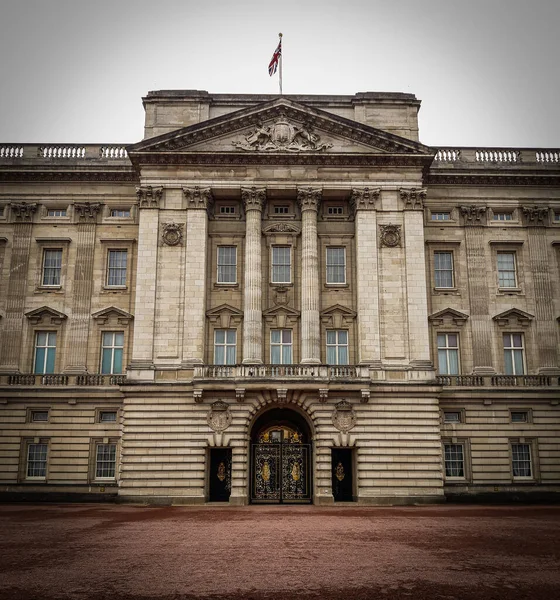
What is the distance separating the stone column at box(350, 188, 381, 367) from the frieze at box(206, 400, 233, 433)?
26.2ft

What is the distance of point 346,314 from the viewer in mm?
39000

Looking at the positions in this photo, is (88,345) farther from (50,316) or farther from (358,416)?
(358,416)

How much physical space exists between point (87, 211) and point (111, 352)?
9208 millimetres

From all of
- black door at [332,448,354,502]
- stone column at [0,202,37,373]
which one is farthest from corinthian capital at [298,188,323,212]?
stone column at [0,202,37,373]

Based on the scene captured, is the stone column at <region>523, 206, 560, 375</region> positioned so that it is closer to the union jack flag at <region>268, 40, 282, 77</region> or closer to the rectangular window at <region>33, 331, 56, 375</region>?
the union jack flag at <region>268, 40, 282, 77</region>

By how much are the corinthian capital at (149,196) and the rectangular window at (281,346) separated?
410 inches

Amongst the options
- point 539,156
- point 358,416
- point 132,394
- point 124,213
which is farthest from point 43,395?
point 539,156

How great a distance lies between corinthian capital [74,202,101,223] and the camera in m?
41.8

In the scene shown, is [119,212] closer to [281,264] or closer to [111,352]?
[111,352]

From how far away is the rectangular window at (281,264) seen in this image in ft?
131

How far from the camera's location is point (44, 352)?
40375 millimetres

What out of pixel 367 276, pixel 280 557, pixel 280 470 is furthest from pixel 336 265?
pixel 280 557

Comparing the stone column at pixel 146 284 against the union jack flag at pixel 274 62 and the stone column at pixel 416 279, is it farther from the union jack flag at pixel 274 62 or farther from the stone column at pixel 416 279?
the stone column at pixel 416 279

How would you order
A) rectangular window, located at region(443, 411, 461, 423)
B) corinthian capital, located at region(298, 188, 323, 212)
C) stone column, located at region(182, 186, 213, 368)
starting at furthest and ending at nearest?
1. rectangular window, located at region(443, 411, 461, 423)
2. corinthian capital, located at region(298, 188, 323, 212)
3. stone column, located at region(182, 186, 213, 368)
